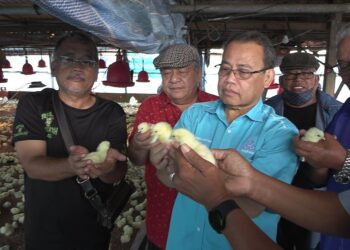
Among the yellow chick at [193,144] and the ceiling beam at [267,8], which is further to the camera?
the ceiling beam at [267,8]

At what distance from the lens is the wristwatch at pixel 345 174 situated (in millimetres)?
1658

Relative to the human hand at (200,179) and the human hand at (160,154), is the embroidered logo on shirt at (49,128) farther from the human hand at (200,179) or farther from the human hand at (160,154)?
the human hand at (200,179)

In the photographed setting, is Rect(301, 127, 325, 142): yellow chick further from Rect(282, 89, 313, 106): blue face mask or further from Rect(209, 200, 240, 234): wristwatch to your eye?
Rect(282, 89, 313, 106): blue face mask

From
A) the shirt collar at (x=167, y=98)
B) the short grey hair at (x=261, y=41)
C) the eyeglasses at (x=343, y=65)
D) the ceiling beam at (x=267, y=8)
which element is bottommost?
the shirt collar at (x=167, y=98)

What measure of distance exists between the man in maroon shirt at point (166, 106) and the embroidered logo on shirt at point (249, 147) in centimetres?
73

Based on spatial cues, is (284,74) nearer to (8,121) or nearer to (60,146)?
(60,146)

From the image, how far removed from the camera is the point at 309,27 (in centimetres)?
518

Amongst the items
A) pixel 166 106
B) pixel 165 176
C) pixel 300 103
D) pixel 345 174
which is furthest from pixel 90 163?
pixel 300 103

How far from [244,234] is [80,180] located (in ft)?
3.96

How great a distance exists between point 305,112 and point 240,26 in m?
2.99

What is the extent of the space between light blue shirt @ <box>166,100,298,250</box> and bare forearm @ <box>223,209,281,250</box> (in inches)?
18.8

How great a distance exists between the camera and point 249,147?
156cm

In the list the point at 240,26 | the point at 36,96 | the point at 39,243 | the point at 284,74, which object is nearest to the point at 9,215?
the point at 39,243

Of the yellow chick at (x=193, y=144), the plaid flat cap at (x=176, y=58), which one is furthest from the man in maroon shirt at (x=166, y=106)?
the yellow chick at (x=193, y=144)
